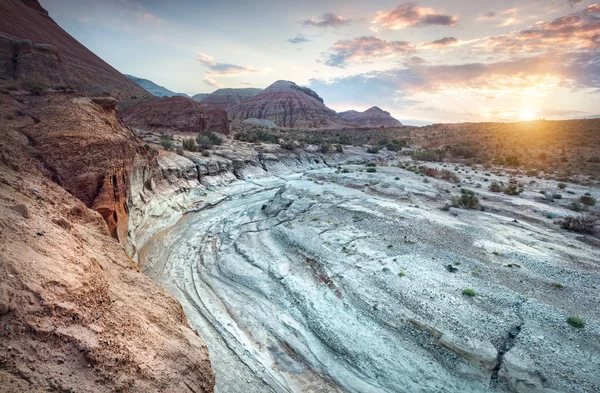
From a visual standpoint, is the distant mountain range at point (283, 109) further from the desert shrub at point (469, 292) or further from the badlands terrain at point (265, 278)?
the desert shrub at point (469, 292)

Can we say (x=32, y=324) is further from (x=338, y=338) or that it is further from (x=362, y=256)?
(x=362, y=256)

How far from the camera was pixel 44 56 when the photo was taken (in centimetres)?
2959

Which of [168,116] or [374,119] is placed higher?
[374,119]

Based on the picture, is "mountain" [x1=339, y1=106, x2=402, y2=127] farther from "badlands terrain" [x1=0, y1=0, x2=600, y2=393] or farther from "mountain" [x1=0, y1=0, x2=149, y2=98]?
"badlands terrain" [x1=0, y1=0, x2=600, y2=393]

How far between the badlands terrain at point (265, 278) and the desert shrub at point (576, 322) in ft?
0.13

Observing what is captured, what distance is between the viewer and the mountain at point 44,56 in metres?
27.2

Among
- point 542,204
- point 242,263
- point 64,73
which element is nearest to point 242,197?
point 242,263

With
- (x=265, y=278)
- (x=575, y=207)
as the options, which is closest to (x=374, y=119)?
(x=575, y=207)

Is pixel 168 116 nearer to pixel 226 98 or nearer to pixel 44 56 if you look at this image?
pixel 44 56

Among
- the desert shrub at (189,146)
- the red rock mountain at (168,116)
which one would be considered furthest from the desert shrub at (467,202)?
the red rock mountain at (168,116)

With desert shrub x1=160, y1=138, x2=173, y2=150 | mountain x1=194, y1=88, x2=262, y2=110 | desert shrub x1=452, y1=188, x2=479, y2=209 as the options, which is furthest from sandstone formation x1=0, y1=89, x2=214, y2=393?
mountain x1=194, y1=88, x2=262, y2=110

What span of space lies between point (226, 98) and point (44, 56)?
91.2 metres

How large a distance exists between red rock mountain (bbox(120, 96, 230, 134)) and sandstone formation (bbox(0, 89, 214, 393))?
23381mm

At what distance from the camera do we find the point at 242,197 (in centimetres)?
1969
